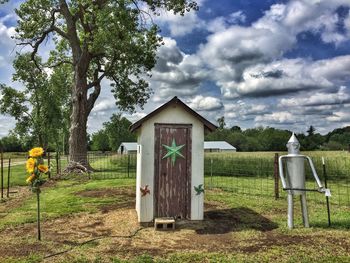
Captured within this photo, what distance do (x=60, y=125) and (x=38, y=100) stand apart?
3.82 meters

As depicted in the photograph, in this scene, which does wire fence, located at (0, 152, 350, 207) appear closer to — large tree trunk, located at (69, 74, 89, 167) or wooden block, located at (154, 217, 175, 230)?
large tree trunk, located at (69, 74, 89, 167)

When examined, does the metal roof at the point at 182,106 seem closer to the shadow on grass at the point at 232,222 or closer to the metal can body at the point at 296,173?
the metal can body at the point at 296,173

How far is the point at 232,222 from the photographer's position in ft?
31.8

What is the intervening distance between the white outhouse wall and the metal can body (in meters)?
2.31

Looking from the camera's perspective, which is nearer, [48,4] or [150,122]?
[150,122]

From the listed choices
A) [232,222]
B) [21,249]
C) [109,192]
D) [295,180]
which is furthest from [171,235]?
[109,192]

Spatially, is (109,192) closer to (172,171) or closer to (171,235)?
(172,171)

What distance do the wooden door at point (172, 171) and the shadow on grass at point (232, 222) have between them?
0.78 m

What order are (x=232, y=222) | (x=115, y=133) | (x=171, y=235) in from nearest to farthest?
(x=171, y=235), (x=232, y=222), (x=115, y=133)

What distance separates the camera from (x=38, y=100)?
128 feet

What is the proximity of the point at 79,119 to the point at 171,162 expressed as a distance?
16.7 meters

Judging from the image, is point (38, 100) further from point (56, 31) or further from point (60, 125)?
point (56, 31)

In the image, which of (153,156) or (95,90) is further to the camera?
(95,90)

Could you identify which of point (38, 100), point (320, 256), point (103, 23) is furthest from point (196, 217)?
point (38, 100)
